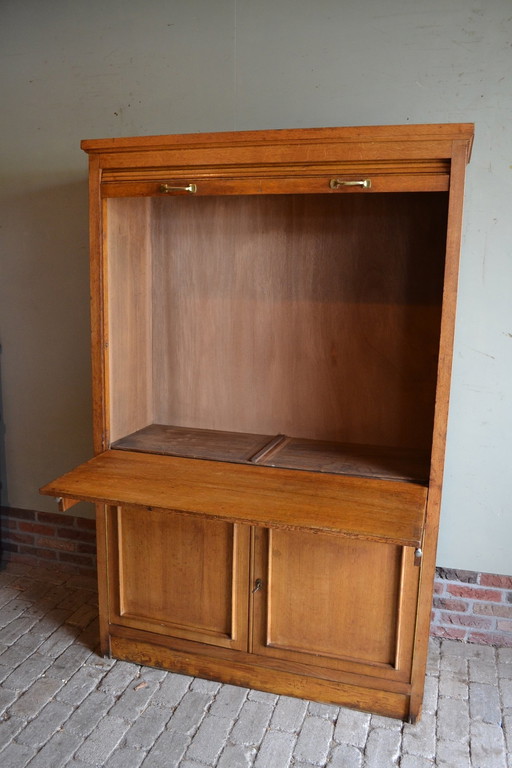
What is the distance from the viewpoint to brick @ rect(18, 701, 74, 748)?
7.20 feet

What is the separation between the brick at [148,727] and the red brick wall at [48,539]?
111 cm

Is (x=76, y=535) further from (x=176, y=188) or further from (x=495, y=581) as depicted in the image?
(x=495, y=581)

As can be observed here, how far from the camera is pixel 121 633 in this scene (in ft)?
8.59

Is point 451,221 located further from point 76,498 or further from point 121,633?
point 121,633

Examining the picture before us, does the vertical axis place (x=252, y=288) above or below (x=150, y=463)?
above

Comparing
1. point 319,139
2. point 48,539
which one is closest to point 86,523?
point 48,539

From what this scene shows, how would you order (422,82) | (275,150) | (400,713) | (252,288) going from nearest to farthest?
1. (275,150)
2. (400,713)
3. (422,82)
4. (252,288)

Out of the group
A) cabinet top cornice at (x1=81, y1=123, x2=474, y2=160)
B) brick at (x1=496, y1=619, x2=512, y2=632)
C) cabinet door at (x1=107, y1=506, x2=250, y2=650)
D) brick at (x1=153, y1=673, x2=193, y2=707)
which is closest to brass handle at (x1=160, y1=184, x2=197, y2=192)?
cabinet top cornice at (x1=81, y1=123, x2=474, y2=160)

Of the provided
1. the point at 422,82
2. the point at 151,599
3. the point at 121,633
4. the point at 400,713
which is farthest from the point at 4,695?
the point at 422,82

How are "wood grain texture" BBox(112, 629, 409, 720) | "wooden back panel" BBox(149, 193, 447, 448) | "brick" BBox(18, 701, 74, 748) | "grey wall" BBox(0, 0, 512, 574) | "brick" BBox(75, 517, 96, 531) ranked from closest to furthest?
"brick" BBox(18, 701, 74, 748) → "wood grain texture" BBox(112, 629, 409, 720) → "grey wall" BBox(0, 0, 512, 574) → "wooden back panel" BBox(149, 193, 447, 448) → "brick" BBox(75, 517, 96, 531)

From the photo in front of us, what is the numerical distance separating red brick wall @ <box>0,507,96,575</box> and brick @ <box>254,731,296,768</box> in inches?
57.1

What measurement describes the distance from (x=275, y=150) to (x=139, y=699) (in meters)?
2.12

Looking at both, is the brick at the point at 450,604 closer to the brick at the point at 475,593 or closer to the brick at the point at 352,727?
the brick at the point at 475,593

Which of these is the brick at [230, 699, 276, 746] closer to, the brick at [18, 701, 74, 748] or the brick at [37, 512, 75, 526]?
the brick at [18, 701, 74, 748]
